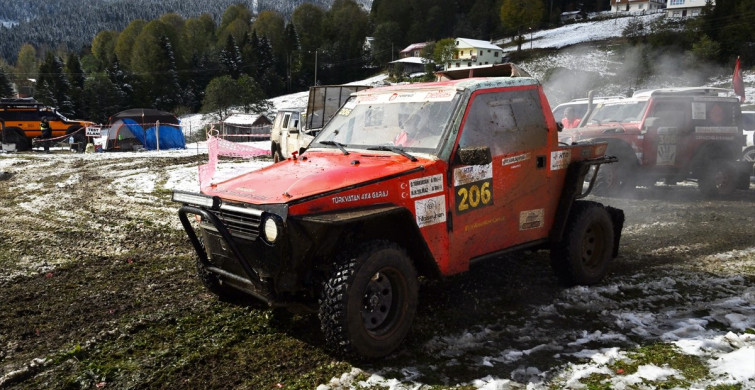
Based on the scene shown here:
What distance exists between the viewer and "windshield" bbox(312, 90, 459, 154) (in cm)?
472

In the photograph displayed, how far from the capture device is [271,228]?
12.2 ft

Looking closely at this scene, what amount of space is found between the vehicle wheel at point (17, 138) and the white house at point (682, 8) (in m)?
95.0

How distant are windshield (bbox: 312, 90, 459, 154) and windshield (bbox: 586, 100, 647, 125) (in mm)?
7921

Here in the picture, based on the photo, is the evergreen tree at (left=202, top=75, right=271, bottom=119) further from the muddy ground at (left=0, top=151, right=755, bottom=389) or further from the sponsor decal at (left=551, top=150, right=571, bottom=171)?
the sponsor decal at (left=551, top=150, right=571, bottom=171)

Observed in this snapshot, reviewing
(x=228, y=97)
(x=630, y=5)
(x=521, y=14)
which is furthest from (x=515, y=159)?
(x=630, y=5)

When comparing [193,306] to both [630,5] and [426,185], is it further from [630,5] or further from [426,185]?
[630,5]

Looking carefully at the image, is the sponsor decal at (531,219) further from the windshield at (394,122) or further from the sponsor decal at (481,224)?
the windshield at (394,122)

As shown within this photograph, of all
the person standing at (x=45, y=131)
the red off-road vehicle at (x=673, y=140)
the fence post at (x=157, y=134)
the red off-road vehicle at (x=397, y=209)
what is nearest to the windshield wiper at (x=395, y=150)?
the red off-road vehicle at (x=397, y=209)

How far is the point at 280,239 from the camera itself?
3697mm

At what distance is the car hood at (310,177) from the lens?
394 centimetres

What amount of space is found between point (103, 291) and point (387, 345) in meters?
3.34

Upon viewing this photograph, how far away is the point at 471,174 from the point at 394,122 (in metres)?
0.88

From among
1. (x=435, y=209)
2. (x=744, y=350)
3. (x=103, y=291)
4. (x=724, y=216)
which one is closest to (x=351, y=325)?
(x=435, y=209)

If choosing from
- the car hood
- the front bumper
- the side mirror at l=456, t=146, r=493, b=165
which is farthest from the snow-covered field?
the side mirror at l=456, t=146, r=493, b=165
